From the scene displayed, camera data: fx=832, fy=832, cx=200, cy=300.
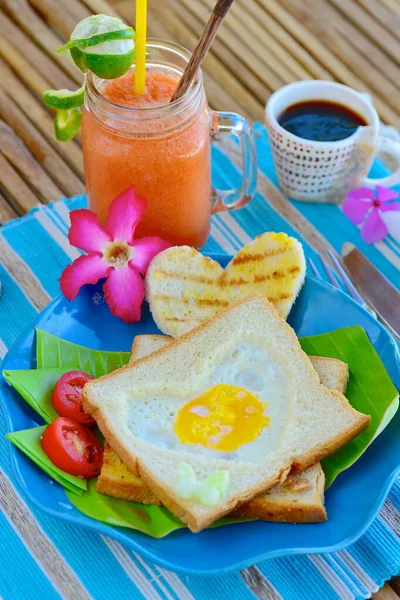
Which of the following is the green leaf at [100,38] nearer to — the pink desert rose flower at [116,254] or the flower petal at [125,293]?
the pink desert rose flower at [116,254]

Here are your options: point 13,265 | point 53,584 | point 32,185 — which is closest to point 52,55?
point 32,185

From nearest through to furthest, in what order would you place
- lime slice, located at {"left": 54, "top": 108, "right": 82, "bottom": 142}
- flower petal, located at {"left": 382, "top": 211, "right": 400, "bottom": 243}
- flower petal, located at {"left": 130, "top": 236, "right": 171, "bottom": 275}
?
flower petal, located at {"left": 130, "top": 236, "right": 171, "bottom": 275} < lime slice, located at {"left": 54, "top": 108, "right": 82, "bottom": 142} < flower petal, located at {"left": 382, "top": 211, "right": 400, "bottom": 243}

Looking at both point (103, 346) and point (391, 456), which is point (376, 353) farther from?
point (103, 346)

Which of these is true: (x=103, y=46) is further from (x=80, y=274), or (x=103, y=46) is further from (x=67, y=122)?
(x=80, y=274)

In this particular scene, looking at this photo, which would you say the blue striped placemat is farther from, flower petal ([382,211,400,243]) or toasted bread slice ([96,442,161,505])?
flower petal ([382,211,400,243])

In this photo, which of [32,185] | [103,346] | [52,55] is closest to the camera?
[103,346]

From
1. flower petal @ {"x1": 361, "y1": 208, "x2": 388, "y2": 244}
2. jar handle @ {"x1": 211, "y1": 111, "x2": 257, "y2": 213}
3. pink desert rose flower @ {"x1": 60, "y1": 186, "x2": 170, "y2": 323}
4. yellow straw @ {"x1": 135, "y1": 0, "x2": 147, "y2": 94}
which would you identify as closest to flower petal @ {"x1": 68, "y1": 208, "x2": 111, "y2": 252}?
pink desert rose flower @ {"x1": 60, "y1": 186, "x2": 170, "y2": 323}
